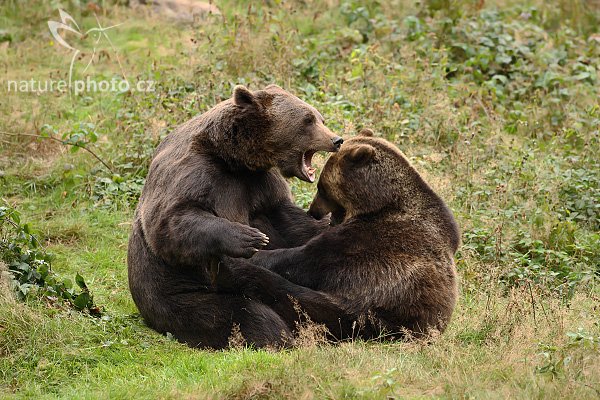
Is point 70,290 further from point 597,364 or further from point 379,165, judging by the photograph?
point 597,364

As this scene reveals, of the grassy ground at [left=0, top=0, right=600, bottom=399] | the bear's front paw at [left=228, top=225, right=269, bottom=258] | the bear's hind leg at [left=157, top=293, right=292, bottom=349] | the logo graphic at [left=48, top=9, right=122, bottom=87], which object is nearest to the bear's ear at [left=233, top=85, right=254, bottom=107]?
the bear's front paw at [left=228, top=225, right=269, bottom=258]

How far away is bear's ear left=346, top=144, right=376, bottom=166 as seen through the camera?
7.85 meters

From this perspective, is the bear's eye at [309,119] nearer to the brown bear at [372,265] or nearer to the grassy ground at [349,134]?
the brown bear at [372,265]

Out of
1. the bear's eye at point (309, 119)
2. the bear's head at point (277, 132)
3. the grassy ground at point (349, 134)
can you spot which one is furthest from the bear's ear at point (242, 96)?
the grassy ground at point (349, 134)

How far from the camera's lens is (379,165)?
7.95 meters

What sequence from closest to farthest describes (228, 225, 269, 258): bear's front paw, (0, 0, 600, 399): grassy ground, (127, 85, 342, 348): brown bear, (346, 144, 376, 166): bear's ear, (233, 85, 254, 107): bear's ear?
1. (0, 0, 600, 399): grassy ground
2. (228, 225, 269, 258): bear's front paw
3. (127, 85, 342, 348): brown bear
4. (233, 85, 254, 107): bear's ear
5. (346, 144, 376, 166): bear's ear

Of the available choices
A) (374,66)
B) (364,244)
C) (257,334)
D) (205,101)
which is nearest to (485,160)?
(374,66)

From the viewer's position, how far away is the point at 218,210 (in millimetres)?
7406

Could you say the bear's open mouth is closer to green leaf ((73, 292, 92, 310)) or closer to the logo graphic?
green leaf ((73, 292, 92, 310))

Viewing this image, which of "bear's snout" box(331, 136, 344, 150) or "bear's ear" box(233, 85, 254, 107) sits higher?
"bear's ear" box(233, 85, 254, 107)

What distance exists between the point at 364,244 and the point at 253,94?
1577 millimetres

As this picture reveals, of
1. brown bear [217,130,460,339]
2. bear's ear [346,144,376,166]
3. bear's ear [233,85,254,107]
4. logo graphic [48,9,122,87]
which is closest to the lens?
brown bear [217,130,460,339]

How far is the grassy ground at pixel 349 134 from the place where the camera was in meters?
6.58

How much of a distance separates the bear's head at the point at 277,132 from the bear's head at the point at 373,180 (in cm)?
21
